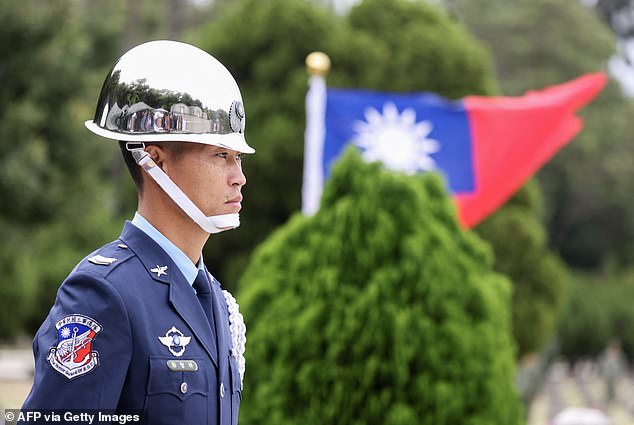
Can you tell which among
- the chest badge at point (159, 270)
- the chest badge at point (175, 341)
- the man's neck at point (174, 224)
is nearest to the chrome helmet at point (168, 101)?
the man's neck at point (174, 224)

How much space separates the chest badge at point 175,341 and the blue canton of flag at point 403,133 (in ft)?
22.0

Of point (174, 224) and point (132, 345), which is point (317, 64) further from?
point (132, 345)

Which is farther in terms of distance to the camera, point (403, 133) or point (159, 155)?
point (403, 133)

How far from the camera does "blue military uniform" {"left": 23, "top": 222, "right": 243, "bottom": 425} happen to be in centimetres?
200

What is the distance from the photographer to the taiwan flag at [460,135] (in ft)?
29.8

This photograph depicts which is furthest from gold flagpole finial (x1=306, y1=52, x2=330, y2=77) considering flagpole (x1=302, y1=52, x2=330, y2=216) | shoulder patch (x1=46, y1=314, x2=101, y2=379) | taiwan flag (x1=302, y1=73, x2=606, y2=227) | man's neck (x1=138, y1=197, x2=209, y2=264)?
shoulder patch (x1=46, y1=314, x2=101, y2=379)

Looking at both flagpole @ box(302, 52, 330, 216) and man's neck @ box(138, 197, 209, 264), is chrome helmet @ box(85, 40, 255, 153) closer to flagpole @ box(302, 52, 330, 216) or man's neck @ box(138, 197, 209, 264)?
man's neck @ box(138, 197, 209, 264)

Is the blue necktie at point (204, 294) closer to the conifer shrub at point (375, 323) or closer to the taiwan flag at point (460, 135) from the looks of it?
the conifer shrub at point (375, 323)

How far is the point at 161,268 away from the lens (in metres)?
2.21

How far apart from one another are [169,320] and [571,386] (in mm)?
24850

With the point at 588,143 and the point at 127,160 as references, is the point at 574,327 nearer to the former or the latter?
the point at 588,143

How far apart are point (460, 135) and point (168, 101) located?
7.37 metres

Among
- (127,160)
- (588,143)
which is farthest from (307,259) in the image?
(588,143)

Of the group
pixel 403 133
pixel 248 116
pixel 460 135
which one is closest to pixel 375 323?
pixel 403 133
